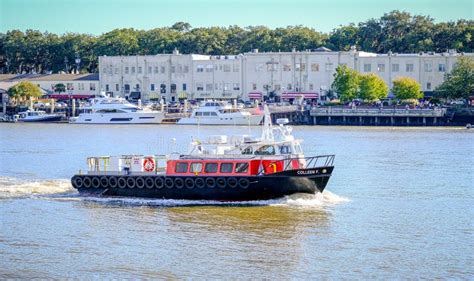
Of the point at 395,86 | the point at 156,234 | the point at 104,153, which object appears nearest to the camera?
the point at 156,234

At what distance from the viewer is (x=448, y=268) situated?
34406mm

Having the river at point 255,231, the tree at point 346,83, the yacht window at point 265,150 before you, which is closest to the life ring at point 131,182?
the river at point 255,231

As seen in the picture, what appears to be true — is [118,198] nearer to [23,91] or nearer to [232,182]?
[232,182]

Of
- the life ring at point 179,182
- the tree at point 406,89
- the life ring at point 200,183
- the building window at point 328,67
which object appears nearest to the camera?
the life ring at point 200,183

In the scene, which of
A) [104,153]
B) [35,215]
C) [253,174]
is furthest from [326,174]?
[104,153]

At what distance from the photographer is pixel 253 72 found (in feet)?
471

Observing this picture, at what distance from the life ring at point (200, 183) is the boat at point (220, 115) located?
73.0 metres

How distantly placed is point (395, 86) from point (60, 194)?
8217 cm

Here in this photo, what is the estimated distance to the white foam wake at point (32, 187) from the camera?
2051 inches

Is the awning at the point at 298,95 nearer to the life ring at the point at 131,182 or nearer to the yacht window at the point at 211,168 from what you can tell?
the life ring at the point at 131,182

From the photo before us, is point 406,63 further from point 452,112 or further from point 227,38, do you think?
point 227,38

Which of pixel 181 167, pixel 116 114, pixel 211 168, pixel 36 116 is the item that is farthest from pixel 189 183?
pixel 36 116

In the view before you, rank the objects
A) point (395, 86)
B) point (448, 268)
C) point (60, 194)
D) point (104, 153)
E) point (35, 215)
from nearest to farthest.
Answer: point (448, 268)
point (35, 215)
point (60, 194)
point (104, 153)
point (395, 86)

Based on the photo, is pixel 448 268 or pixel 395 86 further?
pixel 395 86
